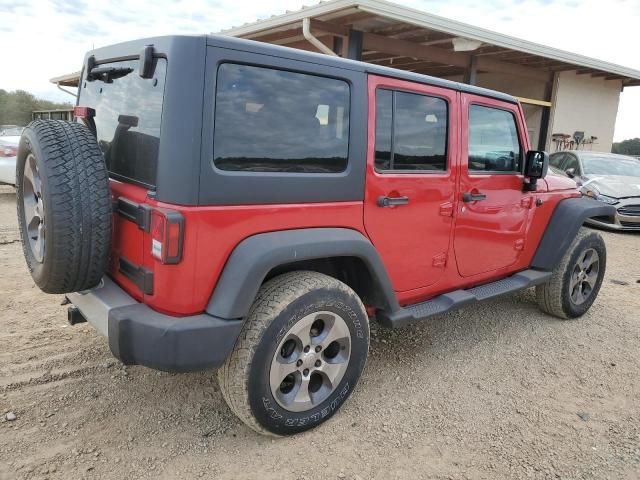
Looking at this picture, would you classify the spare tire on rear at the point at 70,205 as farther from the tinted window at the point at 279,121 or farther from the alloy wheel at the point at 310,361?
the alloy wheel at the point at 310,361

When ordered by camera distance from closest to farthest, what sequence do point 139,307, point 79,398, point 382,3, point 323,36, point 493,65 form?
point 139,307 → point 79,398 → point 382,3 → point 323,36 → point 493,65

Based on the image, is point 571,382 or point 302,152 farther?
point 571,382

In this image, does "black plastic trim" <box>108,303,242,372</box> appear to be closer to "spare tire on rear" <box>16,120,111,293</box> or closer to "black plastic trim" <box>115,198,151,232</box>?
"spare tire on rear" <box>16,120,111,293</box>

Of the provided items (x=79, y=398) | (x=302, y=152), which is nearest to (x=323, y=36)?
(x=302, y=152)

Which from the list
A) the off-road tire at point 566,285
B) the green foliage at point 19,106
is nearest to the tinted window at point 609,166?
the off-road tire at point 566,285

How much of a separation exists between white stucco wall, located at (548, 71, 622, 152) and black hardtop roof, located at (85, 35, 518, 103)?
440 inches

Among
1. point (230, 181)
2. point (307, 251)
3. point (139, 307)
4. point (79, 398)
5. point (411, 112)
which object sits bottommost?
point (79, 398)

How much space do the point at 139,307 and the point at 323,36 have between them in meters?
8.27

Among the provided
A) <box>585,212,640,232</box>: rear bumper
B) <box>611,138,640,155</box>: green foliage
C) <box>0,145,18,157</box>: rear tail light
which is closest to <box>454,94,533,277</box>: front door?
<box>585,212,640,232</box>: rear bumper

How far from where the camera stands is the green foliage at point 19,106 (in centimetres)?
3438

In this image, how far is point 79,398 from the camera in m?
2.76

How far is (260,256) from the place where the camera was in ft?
7.16

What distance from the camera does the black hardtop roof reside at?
6.76ft

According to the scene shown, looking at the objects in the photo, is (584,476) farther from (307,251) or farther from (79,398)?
(79,398)
